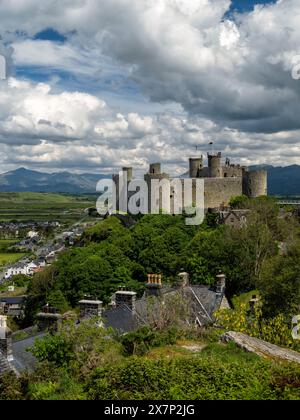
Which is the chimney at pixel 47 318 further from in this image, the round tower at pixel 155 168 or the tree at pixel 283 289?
the round tower at pixel 155 168

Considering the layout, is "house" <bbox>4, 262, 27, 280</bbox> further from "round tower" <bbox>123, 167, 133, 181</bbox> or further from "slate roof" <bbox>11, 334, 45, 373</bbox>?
"slate roof" <bbox>11, 334, 45, 373</bbox>

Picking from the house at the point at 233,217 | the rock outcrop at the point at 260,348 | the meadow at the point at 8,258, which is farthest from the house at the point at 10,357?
the meadow at the point at 8,258

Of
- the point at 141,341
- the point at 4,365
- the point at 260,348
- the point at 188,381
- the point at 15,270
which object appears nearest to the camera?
the point at 188,381

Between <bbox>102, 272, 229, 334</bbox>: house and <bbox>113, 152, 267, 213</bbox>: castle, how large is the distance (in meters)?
34.6

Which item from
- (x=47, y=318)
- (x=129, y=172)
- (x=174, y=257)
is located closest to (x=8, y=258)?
(x=129, y=172)

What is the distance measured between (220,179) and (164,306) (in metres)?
45.7

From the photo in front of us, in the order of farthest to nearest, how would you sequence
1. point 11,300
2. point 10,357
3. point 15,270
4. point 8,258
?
point 8,258 < point 15,270 < point 11,300 < point 10,357

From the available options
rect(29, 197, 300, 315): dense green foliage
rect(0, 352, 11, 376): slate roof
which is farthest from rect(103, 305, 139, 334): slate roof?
rect(29, 197, 300, 315): dense green foliage

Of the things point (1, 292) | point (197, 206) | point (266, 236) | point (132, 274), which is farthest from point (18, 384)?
point (1, 292)

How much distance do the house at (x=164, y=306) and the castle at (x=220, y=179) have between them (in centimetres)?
3462

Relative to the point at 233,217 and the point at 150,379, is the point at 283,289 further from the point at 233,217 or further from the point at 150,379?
the point at 233,217

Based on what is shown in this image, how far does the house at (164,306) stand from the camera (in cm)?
2002

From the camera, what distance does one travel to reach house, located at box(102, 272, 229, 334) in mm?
20016

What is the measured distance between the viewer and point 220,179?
211 feet
